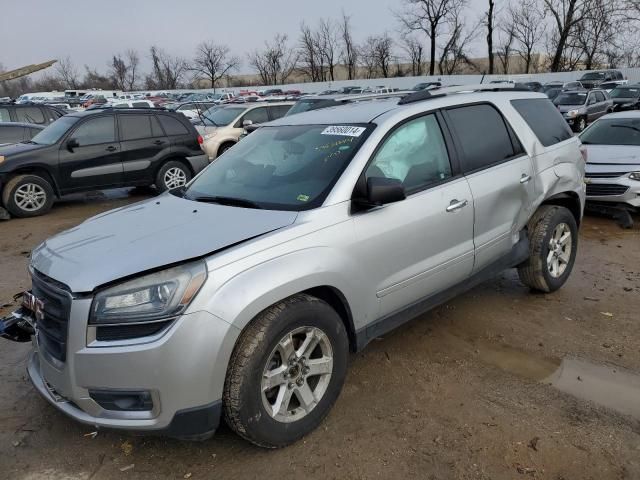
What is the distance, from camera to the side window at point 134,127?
9577 millimetres

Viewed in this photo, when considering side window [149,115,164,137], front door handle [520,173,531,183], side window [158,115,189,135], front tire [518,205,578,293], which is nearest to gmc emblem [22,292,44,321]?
front door handle [520,173,531,183]

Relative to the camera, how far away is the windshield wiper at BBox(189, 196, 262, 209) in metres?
3.13

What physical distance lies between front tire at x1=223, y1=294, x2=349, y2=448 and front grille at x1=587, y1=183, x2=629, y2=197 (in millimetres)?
6233

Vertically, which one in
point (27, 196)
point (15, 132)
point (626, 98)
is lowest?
point (27, 196)

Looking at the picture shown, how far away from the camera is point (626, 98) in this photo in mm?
22000

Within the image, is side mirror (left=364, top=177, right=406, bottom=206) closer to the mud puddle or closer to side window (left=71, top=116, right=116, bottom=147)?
the mud puddle

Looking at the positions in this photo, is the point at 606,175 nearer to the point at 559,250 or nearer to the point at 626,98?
the point at 559,250

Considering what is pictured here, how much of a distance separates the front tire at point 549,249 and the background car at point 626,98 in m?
19.1

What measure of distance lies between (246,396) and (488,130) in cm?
278

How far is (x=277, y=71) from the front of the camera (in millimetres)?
72438

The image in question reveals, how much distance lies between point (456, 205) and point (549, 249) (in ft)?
5.14

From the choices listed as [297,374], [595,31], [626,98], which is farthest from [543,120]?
[595,31]

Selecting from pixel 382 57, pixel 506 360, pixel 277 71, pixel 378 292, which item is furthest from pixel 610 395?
pixel 277 71

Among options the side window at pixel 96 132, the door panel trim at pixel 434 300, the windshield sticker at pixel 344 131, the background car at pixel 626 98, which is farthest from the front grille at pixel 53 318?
the background car at pixel 626 98
